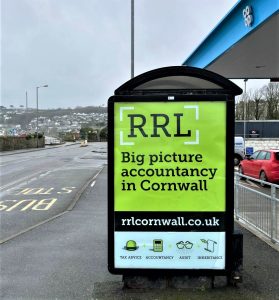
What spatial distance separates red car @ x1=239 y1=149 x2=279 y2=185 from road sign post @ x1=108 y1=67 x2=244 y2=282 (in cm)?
1213

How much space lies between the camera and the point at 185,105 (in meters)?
4.57

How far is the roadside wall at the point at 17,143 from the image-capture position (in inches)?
2039

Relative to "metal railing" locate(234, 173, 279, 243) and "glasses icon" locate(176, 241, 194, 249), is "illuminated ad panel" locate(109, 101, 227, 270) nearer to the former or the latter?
"glasses icon" locate(176, 241, 194, 249)

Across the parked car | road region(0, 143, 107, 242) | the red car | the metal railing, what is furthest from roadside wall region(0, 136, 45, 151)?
the metal railing

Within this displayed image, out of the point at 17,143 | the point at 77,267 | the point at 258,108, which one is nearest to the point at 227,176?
the point at 77,267

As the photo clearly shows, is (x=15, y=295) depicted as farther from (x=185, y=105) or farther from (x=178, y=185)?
(x=185, y=105)

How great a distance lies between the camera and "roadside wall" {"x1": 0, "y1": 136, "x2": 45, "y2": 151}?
5179 cm

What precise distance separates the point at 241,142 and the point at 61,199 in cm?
1854

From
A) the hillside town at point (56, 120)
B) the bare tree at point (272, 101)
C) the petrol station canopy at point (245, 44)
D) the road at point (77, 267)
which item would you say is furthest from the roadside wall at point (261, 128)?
the hillside town at point (56, 120)

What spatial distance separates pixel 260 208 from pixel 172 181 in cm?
358

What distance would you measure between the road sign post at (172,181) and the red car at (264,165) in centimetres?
1213

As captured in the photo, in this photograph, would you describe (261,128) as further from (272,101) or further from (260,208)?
(260,208)

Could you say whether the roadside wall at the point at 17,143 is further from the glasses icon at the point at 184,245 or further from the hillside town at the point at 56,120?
the glasses icon at the point at 184,245

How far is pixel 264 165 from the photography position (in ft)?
55.3
